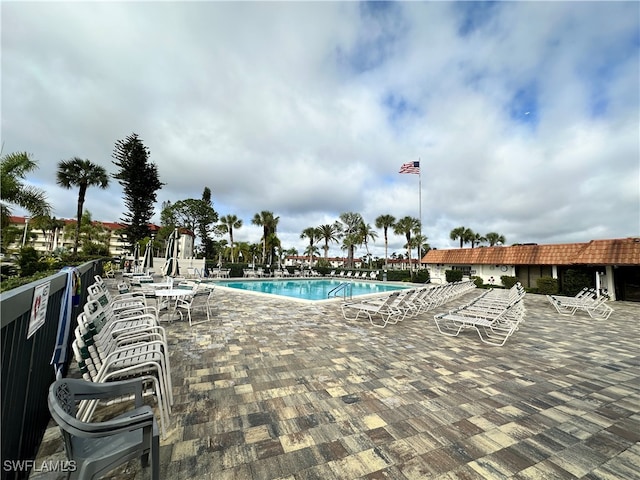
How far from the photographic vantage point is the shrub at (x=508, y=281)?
21.2 metres

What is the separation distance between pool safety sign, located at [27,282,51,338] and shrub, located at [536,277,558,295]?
22.6m

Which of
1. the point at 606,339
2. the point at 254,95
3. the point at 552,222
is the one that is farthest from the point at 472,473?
the point at 552,222

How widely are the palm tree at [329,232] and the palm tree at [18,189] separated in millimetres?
33113

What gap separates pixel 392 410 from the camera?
2.78 meters

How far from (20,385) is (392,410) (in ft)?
10.1

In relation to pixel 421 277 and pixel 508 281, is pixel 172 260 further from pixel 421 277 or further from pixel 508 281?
pixel 508 281

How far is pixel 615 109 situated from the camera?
40.2 ft

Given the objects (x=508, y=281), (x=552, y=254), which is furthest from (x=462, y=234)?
(x=552, y=254)

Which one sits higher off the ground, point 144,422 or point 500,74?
point 500,74

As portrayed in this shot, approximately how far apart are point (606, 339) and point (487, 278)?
19919 millimetres

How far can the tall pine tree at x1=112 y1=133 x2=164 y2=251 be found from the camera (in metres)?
24.7

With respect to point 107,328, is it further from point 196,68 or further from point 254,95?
point 254,95

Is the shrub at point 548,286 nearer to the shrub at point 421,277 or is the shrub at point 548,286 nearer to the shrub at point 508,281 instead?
the shrub at point 508,281

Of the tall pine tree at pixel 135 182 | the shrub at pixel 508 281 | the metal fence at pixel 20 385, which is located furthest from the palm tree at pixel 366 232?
the metal fence at pixel 20 385
